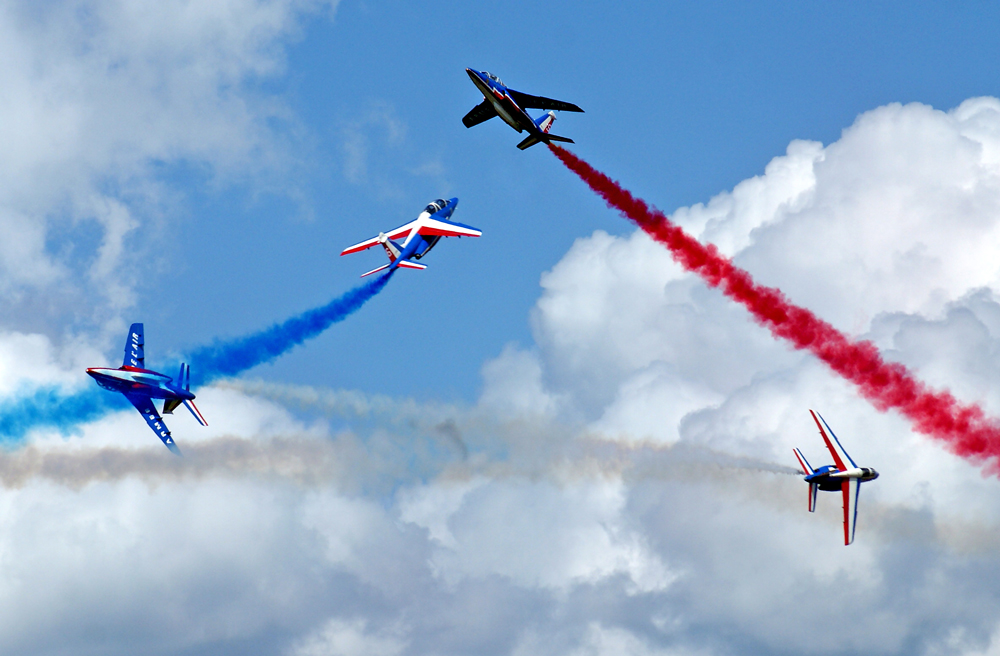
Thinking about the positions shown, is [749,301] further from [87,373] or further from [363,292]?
[87,373]

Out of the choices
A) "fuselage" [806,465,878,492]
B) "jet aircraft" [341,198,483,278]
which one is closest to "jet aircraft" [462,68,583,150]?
"jet aircraft" [341,198,483,278]

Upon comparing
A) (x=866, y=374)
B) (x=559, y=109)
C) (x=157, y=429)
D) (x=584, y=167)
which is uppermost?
(x=559, y=109)

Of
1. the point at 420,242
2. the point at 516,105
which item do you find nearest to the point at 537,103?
the point at 516,105

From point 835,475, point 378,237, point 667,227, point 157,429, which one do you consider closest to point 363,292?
point 378,237

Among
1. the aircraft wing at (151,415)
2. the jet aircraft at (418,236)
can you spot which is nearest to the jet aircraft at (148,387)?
the aircraft wing at (151,415)

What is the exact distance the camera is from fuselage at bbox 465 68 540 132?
289ft

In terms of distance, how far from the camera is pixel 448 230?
109 metres

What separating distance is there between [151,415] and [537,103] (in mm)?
38111

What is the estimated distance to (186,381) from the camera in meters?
86.5

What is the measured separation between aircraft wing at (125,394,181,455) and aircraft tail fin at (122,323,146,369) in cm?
253

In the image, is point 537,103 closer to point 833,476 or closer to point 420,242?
point 420,242

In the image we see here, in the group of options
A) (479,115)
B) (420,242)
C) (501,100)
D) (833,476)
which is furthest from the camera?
(420,242)

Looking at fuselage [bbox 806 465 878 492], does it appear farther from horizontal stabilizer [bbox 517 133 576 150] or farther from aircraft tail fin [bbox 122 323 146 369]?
aircraft tail fin [bbox 122 323 146 369]

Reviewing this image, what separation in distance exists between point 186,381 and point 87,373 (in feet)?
23.5
